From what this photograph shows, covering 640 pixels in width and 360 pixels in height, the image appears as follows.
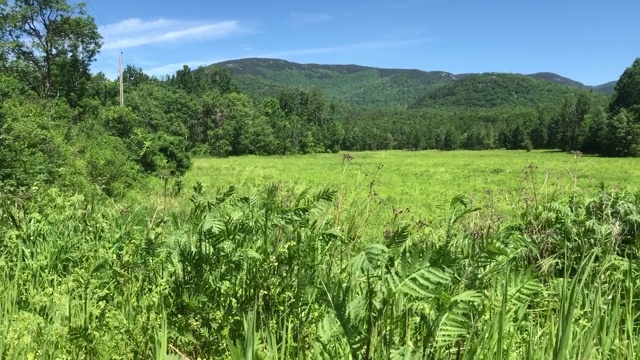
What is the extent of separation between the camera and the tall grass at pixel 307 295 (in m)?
1.39

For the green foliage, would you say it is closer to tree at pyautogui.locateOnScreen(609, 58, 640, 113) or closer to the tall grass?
the tall grass

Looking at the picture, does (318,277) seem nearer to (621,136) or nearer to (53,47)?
(53,47)

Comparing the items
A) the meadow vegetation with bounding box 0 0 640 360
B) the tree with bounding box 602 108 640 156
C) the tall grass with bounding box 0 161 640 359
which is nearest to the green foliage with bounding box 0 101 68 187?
the meadow vegetation with bounding box 0 0 640 360

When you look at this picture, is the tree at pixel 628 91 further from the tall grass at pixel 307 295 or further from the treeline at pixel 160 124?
the tall grass at pixel 307 295

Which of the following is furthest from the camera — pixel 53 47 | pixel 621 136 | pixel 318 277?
pixel 621 136

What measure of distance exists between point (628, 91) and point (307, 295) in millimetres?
86802

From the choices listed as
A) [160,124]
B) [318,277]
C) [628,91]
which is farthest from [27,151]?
[628,91]

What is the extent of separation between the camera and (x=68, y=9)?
110 ft

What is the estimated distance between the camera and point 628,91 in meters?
73.9

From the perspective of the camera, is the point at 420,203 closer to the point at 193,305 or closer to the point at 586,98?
the point at 193,305

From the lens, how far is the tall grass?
1.39 metres

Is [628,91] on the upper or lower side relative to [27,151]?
upper

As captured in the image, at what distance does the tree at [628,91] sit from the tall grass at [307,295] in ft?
267

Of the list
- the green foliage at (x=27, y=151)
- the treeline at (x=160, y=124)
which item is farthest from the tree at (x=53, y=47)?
the green foliage at (x=27, y=151)
